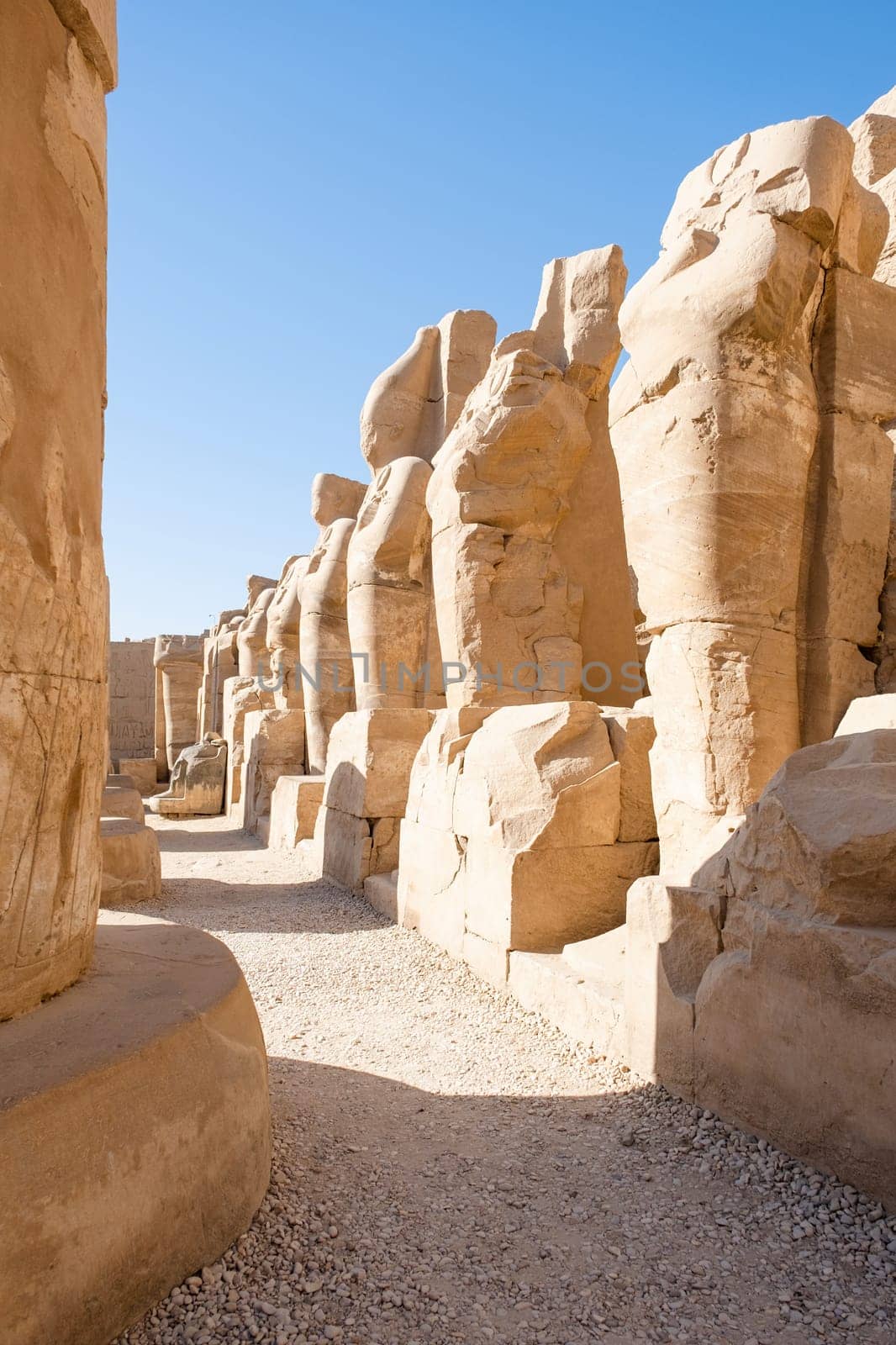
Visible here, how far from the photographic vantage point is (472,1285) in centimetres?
158

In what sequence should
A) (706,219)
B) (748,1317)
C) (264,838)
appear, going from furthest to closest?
1. (264,838)
2. (706,219)
3. (748,1317)

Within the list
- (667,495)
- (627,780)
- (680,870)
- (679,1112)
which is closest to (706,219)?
(667,495)

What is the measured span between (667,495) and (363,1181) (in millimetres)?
2374

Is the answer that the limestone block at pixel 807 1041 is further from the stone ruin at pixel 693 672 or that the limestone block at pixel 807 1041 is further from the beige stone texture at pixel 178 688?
the beige stone texture at pixel 178 688

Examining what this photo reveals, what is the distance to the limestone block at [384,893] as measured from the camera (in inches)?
189

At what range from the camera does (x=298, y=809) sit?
24.0 ft

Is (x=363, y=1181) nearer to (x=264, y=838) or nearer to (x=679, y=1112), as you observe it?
(x=679, y=1112)

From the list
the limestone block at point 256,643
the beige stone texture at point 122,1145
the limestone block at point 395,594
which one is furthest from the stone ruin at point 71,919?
the limestone block at point 256,643

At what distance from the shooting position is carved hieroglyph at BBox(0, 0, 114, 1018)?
4.99 feet

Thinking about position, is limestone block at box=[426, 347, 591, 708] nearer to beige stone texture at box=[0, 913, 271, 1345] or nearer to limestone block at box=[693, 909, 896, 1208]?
limestone block at box=[693, 909, 896, 1208]

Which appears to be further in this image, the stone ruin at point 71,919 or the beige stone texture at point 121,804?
the beige stone texture at point 121,804

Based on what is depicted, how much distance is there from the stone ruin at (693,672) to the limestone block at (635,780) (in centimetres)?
1

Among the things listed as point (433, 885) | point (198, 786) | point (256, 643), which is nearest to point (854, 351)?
point (433, 885)

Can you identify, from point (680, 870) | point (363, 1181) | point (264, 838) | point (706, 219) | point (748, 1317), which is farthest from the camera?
point (264, 838)
